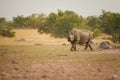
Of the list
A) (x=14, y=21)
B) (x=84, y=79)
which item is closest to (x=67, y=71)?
(x=84, y=79)

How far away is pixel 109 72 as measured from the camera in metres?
9.09

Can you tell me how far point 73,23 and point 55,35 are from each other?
3.11 metres

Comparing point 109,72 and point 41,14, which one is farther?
point 41,14

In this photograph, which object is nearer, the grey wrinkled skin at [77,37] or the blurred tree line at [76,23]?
the grey wrinkled skin at [77,37]

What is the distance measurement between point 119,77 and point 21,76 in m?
2.65

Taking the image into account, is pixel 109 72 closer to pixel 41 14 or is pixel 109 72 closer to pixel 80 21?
pixel 80 21

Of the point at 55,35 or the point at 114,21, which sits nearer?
the point at 114,21

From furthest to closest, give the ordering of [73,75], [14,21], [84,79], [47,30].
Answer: [14,21] → [47,30] → [73,75] → [84,79]

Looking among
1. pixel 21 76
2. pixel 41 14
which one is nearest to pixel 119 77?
pixel 21 76

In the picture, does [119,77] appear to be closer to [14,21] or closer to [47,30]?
[47,30]

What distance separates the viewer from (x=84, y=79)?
787 centimetres

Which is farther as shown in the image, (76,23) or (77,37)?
(76,23)

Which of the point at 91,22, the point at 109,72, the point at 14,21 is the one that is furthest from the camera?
the point at 14,21

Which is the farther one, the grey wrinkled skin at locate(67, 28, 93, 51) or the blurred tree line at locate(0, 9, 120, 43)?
the blurred tree line at locate(0, 9, 120, 43)
